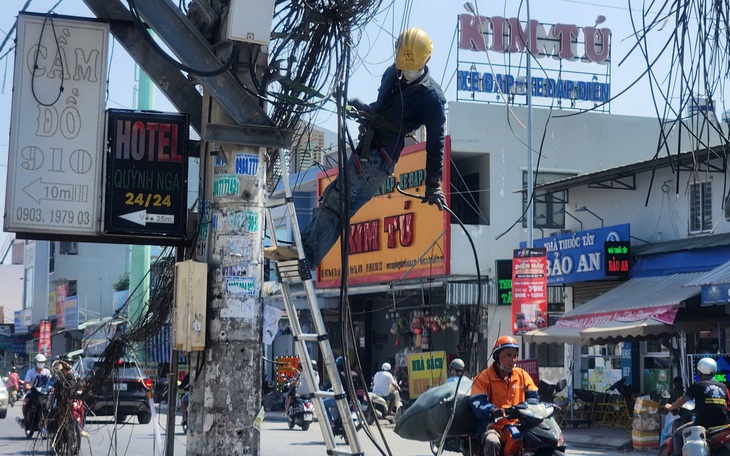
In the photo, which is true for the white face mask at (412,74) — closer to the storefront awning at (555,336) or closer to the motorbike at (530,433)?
the motorbike at (530,433)

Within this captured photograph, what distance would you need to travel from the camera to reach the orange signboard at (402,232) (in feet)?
98.1

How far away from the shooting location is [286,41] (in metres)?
7.70

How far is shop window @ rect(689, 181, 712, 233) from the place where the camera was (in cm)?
2323

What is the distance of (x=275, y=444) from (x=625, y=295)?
29.0 ft

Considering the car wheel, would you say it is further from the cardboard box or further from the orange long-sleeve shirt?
the orange long-sleeve shirt

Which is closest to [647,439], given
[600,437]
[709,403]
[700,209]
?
[600,437]

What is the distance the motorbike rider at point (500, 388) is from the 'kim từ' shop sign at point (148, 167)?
2.68 meters

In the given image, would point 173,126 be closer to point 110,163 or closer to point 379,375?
point 110,163

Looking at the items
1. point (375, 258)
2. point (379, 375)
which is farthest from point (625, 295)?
point (375, 258)

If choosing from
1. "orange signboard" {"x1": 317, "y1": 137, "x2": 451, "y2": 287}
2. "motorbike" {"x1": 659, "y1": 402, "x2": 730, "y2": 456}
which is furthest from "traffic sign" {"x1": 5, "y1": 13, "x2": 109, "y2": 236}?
"orange signboard" {"x1": 317, "y1": 137, "x2": 451, "y2": 287}

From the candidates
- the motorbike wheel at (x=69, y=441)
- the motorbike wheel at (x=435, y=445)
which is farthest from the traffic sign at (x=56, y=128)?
the motorbike wheel at (x=69, y=441)

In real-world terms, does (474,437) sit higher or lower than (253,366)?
lower

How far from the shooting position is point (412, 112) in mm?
7465

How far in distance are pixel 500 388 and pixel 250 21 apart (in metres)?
3.60
